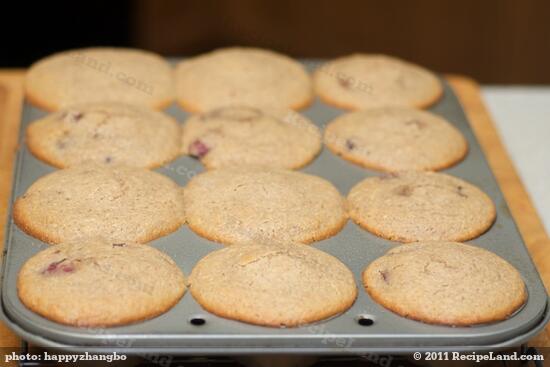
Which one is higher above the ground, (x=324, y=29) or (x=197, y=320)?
(x=197, y=320)

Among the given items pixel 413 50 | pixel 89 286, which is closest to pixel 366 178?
pixel 89 286

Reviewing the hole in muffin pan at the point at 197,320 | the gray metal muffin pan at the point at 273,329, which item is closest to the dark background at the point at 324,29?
the gray metal muffin pan at the point at 273,329

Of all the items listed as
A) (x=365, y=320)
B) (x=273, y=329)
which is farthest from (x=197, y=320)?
(x=365, y=320)

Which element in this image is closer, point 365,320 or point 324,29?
point 365,320

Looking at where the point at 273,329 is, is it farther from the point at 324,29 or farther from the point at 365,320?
the point at 324,29

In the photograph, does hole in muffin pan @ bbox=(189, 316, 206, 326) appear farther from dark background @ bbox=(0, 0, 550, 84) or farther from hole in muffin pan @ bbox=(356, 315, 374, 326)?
dark background @ bbox=(0, 0, 550, 84)
